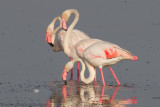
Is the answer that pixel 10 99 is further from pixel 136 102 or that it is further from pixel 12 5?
pixel 12 5

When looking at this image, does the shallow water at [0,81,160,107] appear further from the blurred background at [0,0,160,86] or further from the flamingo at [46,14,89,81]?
the flamingo at [46,14,89,81]

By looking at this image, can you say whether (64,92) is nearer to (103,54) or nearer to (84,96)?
(84,96)

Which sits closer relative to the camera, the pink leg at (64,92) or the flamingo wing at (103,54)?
the pink leg at (64,92)

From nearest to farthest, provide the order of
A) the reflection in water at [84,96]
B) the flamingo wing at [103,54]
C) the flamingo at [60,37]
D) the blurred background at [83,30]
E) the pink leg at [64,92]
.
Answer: the reflection in water at [84,96] → the pink leg at [64,92] → the flamingo wing at [103,54] → the blurred background at [83,30] → the flamingo at [60,37]

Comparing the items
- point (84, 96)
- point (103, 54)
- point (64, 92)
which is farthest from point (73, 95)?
point (103, 54)

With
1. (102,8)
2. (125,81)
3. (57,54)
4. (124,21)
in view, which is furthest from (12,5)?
(125,81)

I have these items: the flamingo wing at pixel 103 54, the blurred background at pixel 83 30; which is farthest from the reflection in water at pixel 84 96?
the blurred background at pixel 83 30

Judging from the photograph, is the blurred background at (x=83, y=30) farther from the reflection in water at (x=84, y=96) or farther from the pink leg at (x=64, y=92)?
the pink leg at (x=64, y=92)

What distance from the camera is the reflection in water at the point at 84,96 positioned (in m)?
9.15

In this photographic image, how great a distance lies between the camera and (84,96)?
10016mm

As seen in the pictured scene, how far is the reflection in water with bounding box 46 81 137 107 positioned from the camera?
9.15 meters

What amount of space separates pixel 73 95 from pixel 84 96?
0.24m

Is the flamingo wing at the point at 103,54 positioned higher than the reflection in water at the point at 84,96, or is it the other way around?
the flamingo wing at the point at 103,54

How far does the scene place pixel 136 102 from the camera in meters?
9.30
